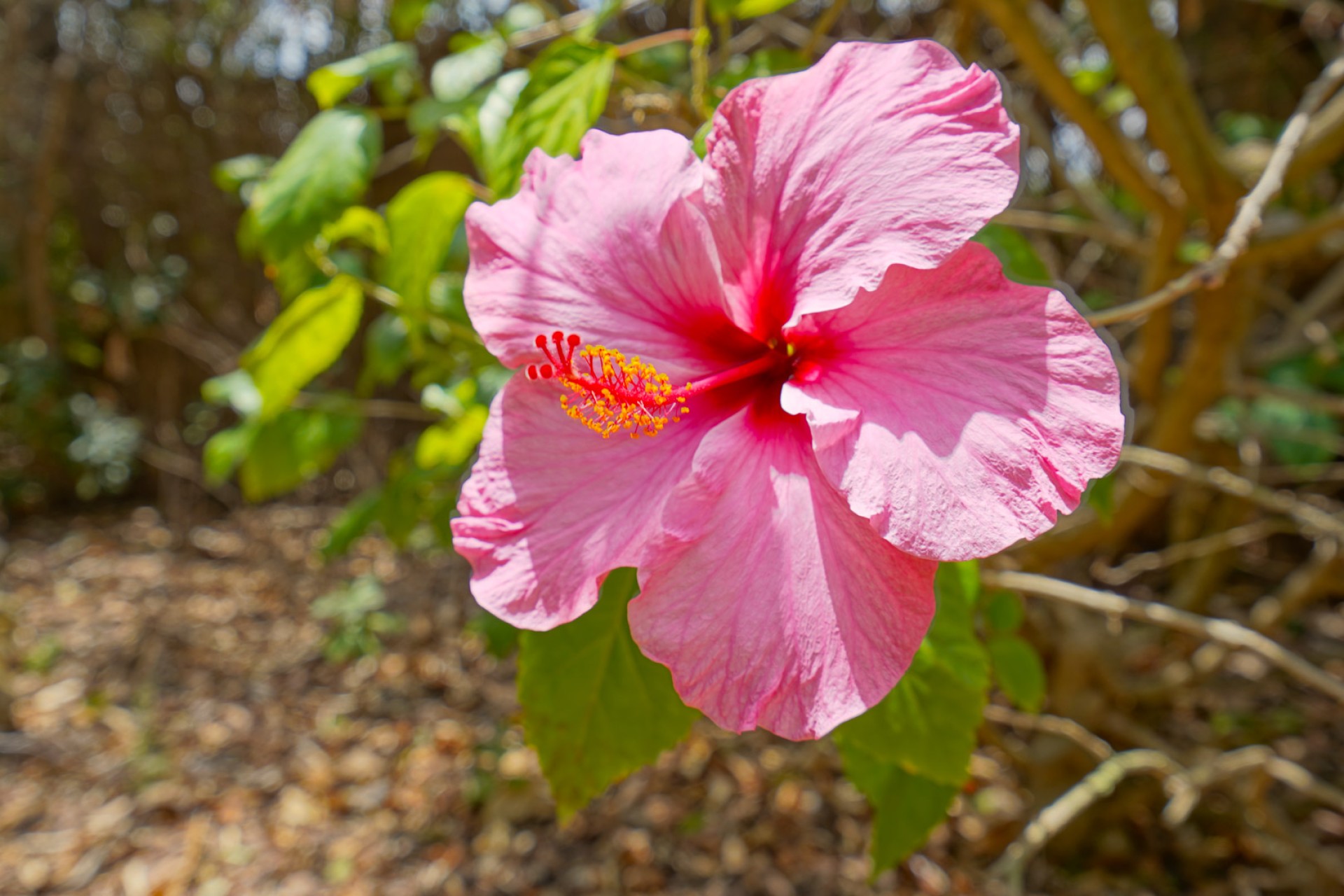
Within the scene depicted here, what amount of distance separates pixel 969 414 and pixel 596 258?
35 cm

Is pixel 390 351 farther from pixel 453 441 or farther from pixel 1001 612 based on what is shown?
pixel 1001 612

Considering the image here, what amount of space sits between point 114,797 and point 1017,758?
2.82 m

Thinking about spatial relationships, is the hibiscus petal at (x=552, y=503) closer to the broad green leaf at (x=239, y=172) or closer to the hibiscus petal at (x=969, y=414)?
the hibiscus petal at (x=969, y=414)

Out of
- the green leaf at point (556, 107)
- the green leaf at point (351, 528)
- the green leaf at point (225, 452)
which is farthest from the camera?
the green leaf at point (225, 452)

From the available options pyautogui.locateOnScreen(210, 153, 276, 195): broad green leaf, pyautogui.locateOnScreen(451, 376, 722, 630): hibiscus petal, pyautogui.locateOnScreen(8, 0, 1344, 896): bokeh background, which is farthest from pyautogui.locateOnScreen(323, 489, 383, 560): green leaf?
pyautogui.locateOnScreen(451, 376, 722, 630): hibiscus petal

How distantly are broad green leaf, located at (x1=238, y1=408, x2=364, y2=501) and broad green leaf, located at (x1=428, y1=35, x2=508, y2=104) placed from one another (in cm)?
86

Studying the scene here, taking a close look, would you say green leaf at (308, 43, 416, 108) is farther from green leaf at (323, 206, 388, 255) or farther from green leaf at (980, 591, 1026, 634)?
green leaf at (980, 591, 1026, 634)

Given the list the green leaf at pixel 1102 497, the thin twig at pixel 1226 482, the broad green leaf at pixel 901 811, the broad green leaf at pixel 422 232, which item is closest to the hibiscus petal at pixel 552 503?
the broad green leaf at pixel 422 232

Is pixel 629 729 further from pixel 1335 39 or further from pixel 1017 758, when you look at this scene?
pixel 1335 39

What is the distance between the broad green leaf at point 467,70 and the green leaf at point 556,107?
0.37 meters

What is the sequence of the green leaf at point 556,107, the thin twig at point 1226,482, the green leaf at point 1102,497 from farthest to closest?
the thin twig at point 1226,482 → the green leaf at point 1102,497 → the green leaf at point 556,107

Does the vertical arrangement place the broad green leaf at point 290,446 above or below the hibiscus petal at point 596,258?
below

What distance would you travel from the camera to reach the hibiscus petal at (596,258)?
0.76 meters

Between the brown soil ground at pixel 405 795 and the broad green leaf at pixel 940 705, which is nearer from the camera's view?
the broad green leaf at pixel 940 705
